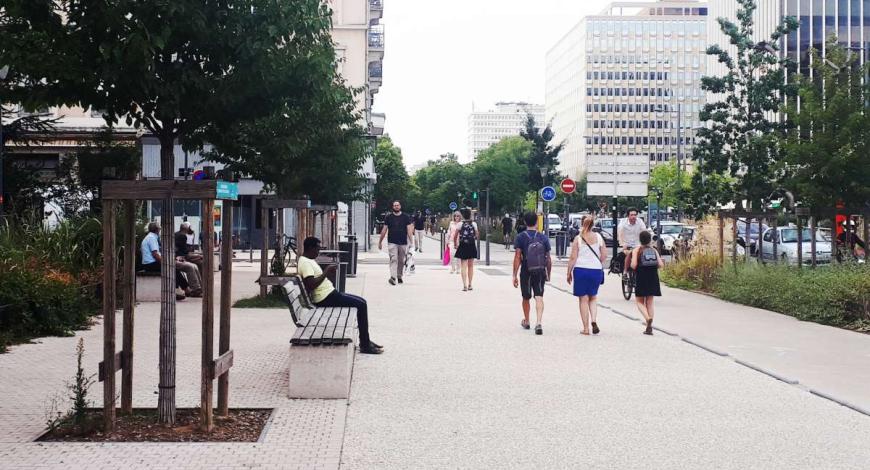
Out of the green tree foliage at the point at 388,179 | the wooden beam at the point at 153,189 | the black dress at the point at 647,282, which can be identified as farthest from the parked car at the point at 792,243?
the green tree foliage at the point at 388,179

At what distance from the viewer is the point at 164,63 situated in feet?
25.5

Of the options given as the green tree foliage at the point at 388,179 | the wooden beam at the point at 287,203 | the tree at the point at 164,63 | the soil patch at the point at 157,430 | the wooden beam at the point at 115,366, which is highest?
the green tree foliage at the point at 388,179

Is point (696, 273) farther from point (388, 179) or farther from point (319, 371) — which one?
point (388, 179)

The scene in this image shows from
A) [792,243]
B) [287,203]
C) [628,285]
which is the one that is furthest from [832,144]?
[792,243]

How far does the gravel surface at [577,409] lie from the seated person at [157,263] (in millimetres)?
5882

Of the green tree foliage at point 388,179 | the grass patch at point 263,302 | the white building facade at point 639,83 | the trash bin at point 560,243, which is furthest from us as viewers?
the white building facade at point 639,83

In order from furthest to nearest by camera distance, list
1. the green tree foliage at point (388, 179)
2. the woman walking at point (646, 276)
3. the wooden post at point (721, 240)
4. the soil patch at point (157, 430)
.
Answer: the green tree foliage at point (388, 179) → the wooden post at point (721, 240) → the woman walking at point (646, 276) → the soil patch at point (157, 430)

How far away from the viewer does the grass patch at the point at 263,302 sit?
17.1 meters

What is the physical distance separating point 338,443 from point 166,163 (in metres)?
2.71

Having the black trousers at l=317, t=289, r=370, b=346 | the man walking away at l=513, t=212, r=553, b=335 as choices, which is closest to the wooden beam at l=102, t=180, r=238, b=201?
the black trousers at l=317, t=289, r=370, b=346

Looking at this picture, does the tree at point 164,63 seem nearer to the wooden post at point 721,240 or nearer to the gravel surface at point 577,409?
the gravel surface at point 577,409

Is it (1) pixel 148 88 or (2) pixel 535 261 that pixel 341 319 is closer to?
(1) pixel 148 88

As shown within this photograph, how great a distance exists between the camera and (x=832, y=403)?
8.38m

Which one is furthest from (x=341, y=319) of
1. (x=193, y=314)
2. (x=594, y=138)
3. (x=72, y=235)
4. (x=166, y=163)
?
(x=594, y=138)
